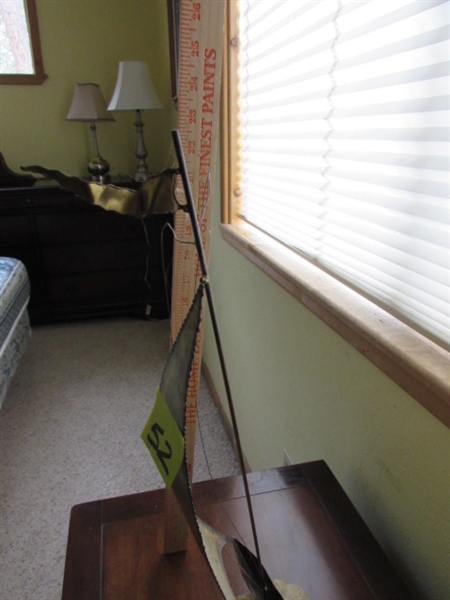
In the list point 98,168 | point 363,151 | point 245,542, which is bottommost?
point 245,542

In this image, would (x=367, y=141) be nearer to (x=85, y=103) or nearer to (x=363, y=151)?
(x=363, y=151)

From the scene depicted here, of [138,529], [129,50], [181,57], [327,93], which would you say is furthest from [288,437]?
[129,50]

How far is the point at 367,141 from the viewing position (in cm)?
74

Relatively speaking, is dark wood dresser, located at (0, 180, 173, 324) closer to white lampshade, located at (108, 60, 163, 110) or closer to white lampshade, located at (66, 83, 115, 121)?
white lampshade, located at (66, 83, 115, 121)

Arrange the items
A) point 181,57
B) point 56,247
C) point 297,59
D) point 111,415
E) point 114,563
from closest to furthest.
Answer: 1. point 181,57
2. point 114,563
3. point 297,59
4. point 111,415
5. point 56,247

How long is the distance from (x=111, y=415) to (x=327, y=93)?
171 cm

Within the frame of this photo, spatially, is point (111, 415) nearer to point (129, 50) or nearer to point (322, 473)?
point (322, 473)

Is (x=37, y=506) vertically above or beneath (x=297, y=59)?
beneath

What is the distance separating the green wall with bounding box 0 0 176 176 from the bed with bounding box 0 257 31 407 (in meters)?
1.13

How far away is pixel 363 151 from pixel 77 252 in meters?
2.38

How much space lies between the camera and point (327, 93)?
Result: 841 millimetres

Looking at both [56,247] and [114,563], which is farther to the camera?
[56,247]

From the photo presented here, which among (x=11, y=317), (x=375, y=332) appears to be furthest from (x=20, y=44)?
(x=375, y=332)

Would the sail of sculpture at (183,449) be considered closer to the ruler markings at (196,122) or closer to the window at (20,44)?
the ruler markings at (196,122)
